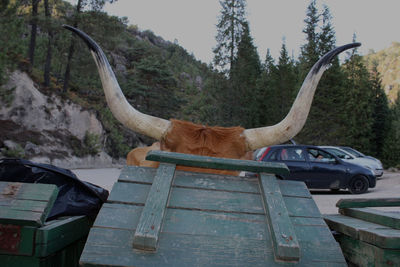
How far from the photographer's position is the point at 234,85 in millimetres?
32219

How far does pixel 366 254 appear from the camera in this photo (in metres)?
1.94

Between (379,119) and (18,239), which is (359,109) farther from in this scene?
(18,239)

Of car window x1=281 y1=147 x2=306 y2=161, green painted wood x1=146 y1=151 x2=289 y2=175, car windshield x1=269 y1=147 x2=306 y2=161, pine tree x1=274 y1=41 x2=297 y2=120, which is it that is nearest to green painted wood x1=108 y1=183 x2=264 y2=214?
green painted wood x1=146 y1=151 x2=289 y2=175

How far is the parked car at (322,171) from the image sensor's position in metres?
10.8

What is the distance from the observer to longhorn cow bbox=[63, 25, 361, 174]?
3.02 m

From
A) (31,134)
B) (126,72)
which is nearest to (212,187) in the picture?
(31,134)

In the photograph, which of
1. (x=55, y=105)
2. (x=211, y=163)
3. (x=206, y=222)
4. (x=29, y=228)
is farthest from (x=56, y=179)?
(x=55, y=105)

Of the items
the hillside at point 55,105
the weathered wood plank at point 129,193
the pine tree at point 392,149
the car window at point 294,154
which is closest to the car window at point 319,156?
the car window at point 294,154

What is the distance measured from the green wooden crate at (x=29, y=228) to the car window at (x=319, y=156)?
1004cm

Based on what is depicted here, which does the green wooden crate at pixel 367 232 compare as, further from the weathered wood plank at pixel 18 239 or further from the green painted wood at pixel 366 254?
the weathered wood plank at pixel 18 239

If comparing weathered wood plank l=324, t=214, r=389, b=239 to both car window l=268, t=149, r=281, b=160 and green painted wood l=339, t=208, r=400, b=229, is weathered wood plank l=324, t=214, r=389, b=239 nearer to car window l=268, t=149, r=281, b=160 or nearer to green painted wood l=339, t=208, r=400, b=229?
green painted wood l=339, t=208, r=400, b=229

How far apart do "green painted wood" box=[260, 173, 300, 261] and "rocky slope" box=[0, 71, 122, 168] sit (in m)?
14.6

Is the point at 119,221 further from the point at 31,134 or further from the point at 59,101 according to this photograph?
the point at 59,101

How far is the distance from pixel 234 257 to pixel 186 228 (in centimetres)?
30
